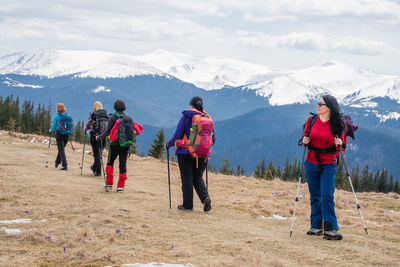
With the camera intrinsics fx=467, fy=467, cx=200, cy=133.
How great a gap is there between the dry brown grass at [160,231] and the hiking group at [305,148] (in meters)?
0.53

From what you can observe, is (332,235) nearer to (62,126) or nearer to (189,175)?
(189,175)

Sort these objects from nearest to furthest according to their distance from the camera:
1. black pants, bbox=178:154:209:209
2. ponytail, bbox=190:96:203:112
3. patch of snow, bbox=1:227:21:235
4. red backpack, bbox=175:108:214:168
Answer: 1. patch of snow, bbox=1:227:21:235
2. red backpack, bbox=175:108:214:168
3. ponytail, bbox=190:96:203:112
4. black pants, bbox=178:154:209:209

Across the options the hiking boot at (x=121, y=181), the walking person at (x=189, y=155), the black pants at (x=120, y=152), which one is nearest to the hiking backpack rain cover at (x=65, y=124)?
the black pants at (x=120, y=152)

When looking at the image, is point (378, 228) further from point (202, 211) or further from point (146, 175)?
point (146, 175)

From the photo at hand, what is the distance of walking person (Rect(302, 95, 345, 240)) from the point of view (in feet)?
33.2

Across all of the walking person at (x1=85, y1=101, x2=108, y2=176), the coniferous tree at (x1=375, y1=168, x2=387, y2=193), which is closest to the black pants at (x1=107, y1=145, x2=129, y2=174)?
the walking person at (x1=85, y1=101, x2=108, y2=176)

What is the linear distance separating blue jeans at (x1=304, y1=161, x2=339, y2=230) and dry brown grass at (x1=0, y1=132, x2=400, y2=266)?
1.63 ft

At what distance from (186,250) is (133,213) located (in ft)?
13.0

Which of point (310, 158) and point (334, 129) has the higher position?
point (334, 129)

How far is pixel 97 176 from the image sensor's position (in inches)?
810

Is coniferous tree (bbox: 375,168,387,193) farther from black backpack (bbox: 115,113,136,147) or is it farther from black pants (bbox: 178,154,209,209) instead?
black pants (bbox: 178,154,209,209)

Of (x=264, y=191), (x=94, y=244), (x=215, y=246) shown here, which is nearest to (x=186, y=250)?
(x=215, y=246)

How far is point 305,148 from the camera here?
10797 mm

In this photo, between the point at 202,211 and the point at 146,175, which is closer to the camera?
the point at 202,211
